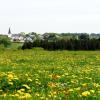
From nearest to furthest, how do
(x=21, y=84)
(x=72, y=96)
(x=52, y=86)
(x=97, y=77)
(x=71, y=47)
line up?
(x=72, y=96) → (x=52, y=86) → (x=21, y=84) → (x=97, y=77) → (x=71, y=47)

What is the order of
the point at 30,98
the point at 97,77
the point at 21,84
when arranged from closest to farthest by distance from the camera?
1. the point at 30,98
2. the point at 21,84
3. the point at 97,77

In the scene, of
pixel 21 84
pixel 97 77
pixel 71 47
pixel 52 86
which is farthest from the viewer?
pixel 71 47

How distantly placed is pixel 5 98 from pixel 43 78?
15.3 ft

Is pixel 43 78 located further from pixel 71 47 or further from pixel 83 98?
pixel 71 47

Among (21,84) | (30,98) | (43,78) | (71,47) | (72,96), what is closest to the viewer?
(30,98)

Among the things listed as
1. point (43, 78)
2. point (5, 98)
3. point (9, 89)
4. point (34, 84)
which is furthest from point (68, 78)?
point (5, 98)

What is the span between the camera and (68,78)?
12.8m

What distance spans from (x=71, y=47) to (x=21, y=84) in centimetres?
9311

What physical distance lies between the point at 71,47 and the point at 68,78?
9150 cm

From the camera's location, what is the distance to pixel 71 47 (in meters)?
104

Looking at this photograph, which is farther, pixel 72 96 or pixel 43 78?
pixel 43 78

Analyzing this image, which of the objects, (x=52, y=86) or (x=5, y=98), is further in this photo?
(x=52, y=86)

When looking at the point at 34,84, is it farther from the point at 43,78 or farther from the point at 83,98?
the point at 83,98

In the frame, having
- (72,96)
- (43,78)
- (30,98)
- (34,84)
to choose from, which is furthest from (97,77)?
(30,98)
